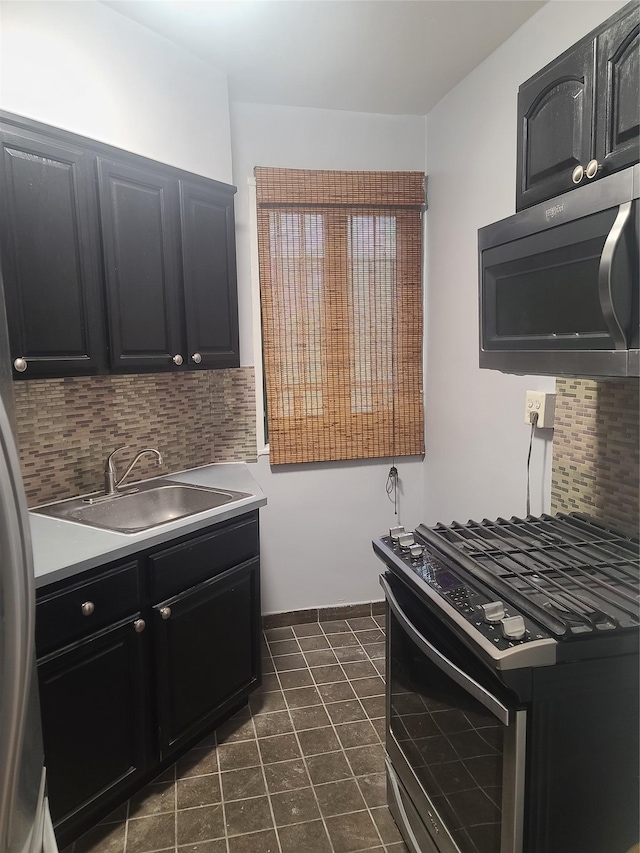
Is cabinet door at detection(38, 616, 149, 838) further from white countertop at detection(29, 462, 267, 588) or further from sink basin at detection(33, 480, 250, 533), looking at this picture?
sink basin at detection(33, 480, 250, 533)

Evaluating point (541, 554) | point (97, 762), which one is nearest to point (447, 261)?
point (541, 554)

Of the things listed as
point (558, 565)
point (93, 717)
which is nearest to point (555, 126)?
point (558, 565)

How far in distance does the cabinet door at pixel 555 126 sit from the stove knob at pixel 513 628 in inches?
37.6

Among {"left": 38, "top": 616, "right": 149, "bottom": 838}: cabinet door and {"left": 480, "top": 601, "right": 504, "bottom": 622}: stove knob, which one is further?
{"left": 38, "top": 616, "right": 149, "bottom": 838}: cabinet door

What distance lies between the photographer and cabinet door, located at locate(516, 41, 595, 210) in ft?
4.00

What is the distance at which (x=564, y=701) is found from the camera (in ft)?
3.49

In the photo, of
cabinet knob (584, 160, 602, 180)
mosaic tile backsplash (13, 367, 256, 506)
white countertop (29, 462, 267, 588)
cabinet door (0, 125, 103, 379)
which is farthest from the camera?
mosaic tile backsplash (13, 367, 256, 506)

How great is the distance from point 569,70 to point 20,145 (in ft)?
4.84

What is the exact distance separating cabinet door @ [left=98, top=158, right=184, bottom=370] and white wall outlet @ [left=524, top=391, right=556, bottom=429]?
4.33 ft

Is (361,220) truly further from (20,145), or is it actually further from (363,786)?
(363,786)

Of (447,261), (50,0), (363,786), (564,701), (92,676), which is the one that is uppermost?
(50,0)

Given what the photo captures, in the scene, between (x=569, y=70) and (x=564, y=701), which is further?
(x=569, y=70)

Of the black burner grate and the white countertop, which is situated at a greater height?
the black burner grate

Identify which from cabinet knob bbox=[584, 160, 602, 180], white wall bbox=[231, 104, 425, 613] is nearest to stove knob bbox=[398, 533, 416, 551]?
cabinet knob bbox=[584, 160, 602, 180]
